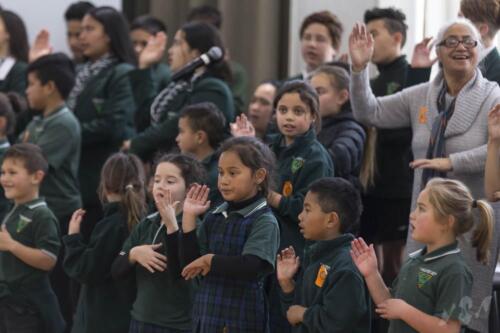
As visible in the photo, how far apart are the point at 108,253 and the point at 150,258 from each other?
367mm

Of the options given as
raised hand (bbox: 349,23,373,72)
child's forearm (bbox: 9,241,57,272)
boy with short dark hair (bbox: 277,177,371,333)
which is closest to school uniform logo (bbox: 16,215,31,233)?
child's forearm (bbox: 9,241,57,272)

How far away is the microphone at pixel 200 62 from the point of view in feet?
18.3

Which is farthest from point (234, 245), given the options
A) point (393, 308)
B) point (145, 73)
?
point (145, 73)

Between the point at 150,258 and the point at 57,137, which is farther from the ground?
the point at 57,137

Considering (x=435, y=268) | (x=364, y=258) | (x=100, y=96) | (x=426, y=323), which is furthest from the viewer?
(x=100, y=96)

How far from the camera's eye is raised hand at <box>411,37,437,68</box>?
516 centimetres

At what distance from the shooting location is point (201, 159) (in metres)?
4.99

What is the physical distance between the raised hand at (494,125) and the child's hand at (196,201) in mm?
1070

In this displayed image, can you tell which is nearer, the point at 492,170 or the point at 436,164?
the point at 492,170

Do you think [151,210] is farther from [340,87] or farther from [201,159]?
[340,87]

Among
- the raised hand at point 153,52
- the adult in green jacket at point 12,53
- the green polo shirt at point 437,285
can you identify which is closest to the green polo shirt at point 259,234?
the green polo shirt at point 437,285

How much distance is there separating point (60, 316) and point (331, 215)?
1.55 meters

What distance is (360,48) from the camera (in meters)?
4.74

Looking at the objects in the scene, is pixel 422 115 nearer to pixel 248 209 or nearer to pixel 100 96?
pixel 248 209
